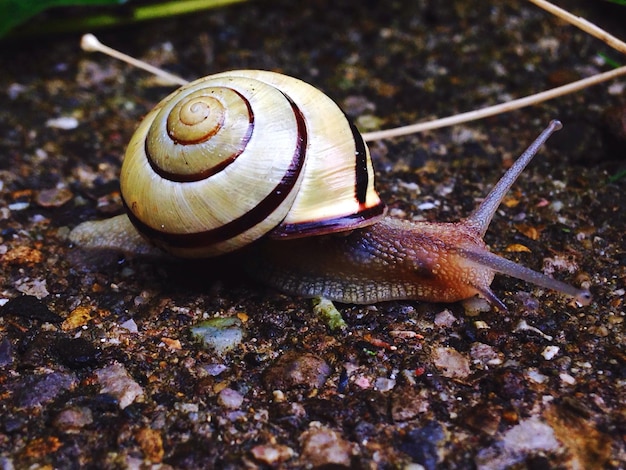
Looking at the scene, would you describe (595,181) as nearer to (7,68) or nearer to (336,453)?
(336,453)

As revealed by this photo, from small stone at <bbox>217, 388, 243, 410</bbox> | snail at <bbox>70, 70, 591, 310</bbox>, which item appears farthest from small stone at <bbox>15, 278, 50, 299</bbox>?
small stone at <bbox>217, 388, 243, 410</bbox>

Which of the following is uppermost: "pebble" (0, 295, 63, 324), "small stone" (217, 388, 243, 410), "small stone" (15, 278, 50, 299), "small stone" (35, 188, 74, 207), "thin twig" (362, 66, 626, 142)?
"thin twig" (362, 66, 626, 142)

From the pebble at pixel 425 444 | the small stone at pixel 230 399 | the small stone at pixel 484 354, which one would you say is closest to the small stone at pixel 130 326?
the small stone at pixel 230 399

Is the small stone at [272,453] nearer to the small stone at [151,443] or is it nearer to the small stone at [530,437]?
the small stone at [151,443]

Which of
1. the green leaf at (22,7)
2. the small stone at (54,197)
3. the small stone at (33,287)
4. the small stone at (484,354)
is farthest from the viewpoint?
the green leaf at (22,7)

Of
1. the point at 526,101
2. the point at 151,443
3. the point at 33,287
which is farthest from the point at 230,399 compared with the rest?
the point at 526,101

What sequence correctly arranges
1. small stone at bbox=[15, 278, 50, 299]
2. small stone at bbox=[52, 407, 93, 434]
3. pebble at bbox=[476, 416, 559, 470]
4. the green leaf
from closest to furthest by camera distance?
pebble at bbox=[476, 416, 559, 470], small stone at bbox=[52, 407, 93, 434], small stone at bbox=[15, 278, 50, 299], the green leaf

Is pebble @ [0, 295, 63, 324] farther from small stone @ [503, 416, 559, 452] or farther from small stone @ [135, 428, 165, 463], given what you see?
small stone @ [503, 416, 559, 452]

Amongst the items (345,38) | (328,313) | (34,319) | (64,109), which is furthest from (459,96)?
(34,319)
